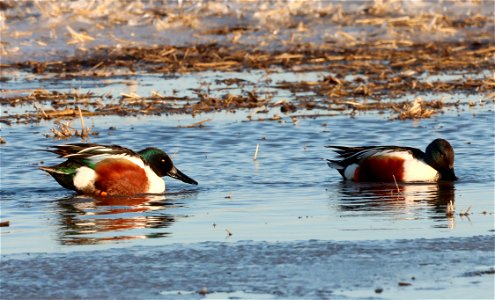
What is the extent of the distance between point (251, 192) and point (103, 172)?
3.87 ft

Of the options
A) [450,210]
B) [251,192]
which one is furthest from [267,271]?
[251,192]

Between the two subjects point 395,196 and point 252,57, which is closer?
point 395,196

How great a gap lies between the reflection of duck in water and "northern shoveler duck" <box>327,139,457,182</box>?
1.77 m

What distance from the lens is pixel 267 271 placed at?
22.5 ft

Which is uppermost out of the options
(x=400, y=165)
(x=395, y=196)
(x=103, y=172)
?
→ (x=103, y=172)

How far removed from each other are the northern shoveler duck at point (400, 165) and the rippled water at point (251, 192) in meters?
0.16

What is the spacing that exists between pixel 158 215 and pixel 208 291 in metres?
2.47

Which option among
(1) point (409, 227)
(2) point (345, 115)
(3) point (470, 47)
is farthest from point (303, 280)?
(3) point (470, 47)

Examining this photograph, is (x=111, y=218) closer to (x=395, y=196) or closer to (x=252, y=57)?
(x=395, y=196)

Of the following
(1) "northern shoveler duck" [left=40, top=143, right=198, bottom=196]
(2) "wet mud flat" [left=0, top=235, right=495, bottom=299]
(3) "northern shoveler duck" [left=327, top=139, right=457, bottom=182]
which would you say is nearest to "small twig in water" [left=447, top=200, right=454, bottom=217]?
(2) "wet mud flat" [left=0, top=235, right=495, bottom=299]

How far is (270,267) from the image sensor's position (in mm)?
6953

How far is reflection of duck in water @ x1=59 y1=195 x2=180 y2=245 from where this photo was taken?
26.3ft

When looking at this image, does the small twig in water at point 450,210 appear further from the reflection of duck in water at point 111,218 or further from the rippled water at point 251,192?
the reflection of duck in water at point 111,218

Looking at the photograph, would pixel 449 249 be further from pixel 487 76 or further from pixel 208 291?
pixel 487 76
